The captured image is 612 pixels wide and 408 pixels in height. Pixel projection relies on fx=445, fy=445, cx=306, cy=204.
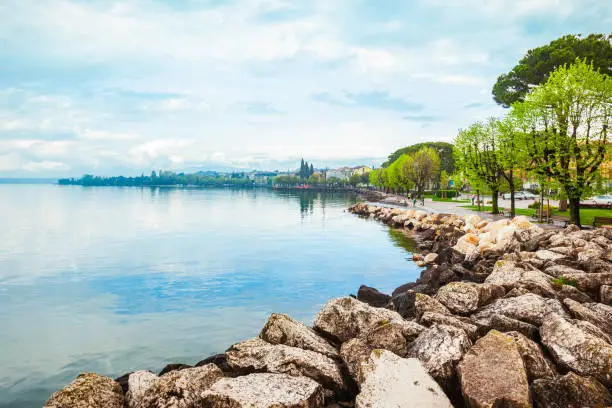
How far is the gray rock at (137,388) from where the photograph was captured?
792cm

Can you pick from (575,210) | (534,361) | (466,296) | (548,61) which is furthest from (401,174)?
(534,361)

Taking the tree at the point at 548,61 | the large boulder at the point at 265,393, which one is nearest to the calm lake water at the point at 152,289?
the large boulder at the point at 265,393

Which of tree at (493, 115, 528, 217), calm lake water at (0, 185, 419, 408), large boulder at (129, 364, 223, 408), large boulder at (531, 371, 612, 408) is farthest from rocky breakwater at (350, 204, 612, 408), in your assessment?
tree at (493, 115, 528, 217)

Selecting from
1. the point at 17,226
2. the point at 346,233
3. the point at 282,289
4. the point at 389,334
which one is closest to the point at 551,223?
the point at 346,233

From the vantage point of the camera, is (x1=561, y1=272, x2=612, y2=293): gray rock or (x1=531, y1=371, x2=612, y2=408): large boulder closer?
(x1=531, y1=371, x2=612, y2=408): large boulder

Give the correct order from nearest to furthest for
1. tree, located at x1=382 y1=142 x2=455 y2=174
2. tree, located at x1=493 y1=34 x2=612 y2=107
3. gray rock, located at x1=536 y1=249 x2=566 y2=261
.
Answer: gray rock, located at x1=536 y1=249 x2=566 y2=261
tree, located at x1=493 y1=34 x2=612 y2=107
tree, located at x1=382 y1=142 x2=455 y2=174

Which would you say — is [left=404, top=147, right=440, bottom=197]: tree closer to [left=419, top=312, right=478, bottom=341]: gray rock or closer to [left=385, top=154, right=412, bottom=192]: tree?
[left=385, top=154, right=412, bottom=192]: tree

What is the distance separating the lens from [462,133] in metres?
54.3

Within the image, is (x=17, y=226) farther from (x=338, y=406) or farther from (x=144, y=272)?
(x=338, y=406)

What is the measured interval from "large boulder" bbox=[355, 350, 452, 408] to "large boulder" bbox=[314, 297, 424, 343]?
2666mm

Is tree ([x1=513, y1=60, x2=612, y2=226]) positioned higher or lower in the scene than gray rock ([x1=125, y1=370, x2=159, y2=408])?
higher

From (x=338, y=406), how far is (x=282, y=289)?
15640mm

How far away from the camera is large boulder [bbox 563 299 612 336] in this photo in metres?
9.89

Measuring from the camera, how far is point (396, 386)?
23.5 ft
